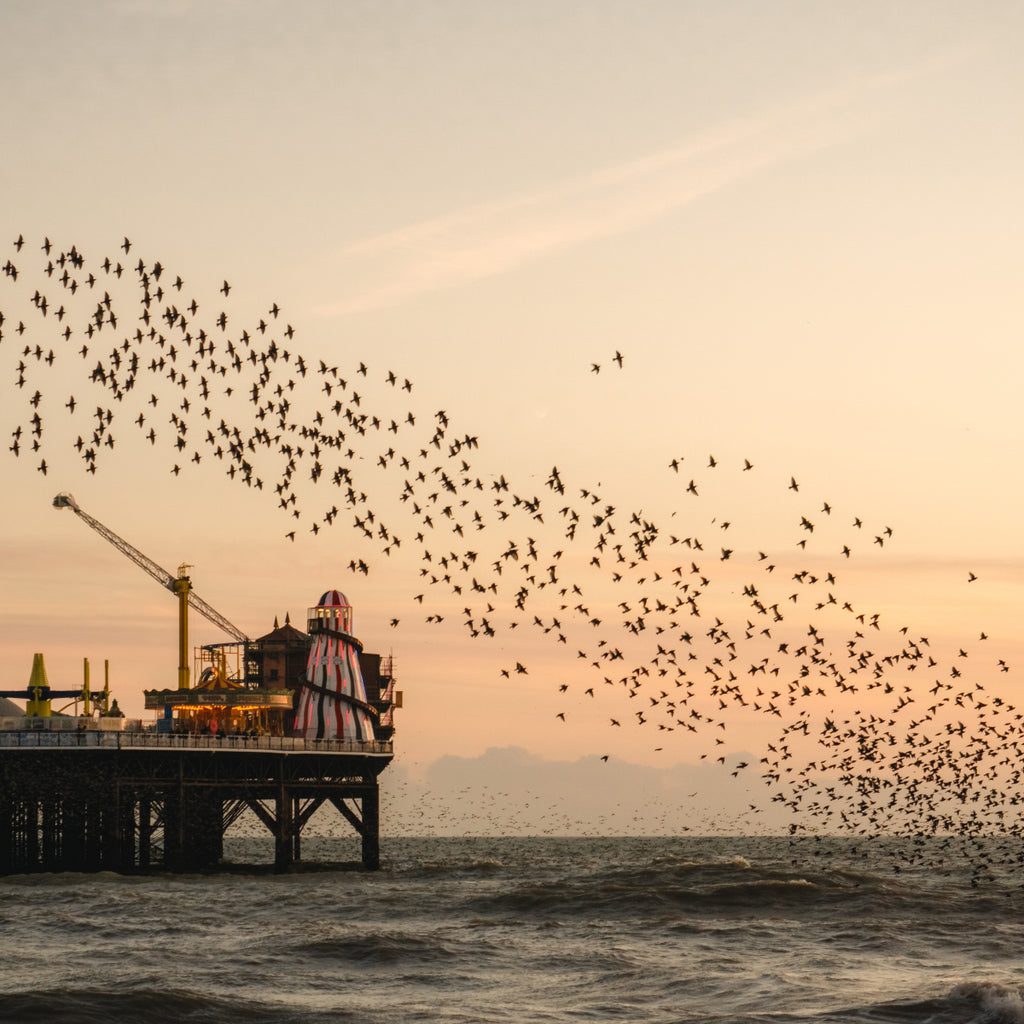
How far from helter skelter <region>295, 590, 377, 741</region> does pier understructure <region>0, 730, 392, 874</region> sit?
157 cm

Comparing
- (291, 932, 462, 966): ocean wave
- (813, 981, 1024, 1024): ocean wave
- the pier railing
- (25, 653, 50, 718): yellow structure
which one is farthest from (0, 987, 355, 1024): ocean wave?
(25, 653, 50, 718): yellow structure

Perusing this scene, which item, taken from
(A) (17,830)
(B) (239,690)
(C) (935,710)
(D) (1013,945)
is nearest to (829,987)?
(D) (1013,945)

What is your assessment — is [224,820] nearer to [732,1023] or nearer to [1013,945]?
[1013,945]

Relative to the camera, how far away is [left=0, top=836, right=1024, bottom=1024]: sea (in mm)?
39219

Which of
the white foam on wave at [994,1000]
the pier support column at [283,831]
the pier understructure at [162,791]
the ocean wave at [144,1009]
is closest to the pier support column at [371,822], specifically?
the pier understructure at [162,791]

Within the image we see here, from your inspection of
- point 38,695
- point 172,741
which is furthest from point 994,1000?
point 38,695

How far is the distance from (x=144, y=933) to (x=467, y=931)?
12.0 metres

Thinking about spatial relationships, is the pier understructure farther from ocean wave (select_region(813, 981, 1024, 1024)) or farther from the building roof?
ocean wave (select_region(813, 981, 1024, 1024))

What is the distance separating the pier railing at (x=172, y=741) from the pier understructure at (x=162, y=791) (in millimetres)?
59

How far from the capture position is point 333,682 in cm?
9481

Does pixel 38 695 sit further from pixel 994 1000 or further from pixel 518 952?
pixel 994 1000

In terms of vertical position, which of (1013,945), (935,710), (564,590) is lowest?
(1013,945)

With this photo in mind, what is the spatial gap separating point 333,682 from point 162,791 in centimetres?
1273

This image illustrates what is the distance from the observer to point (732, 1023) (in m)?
37.4
